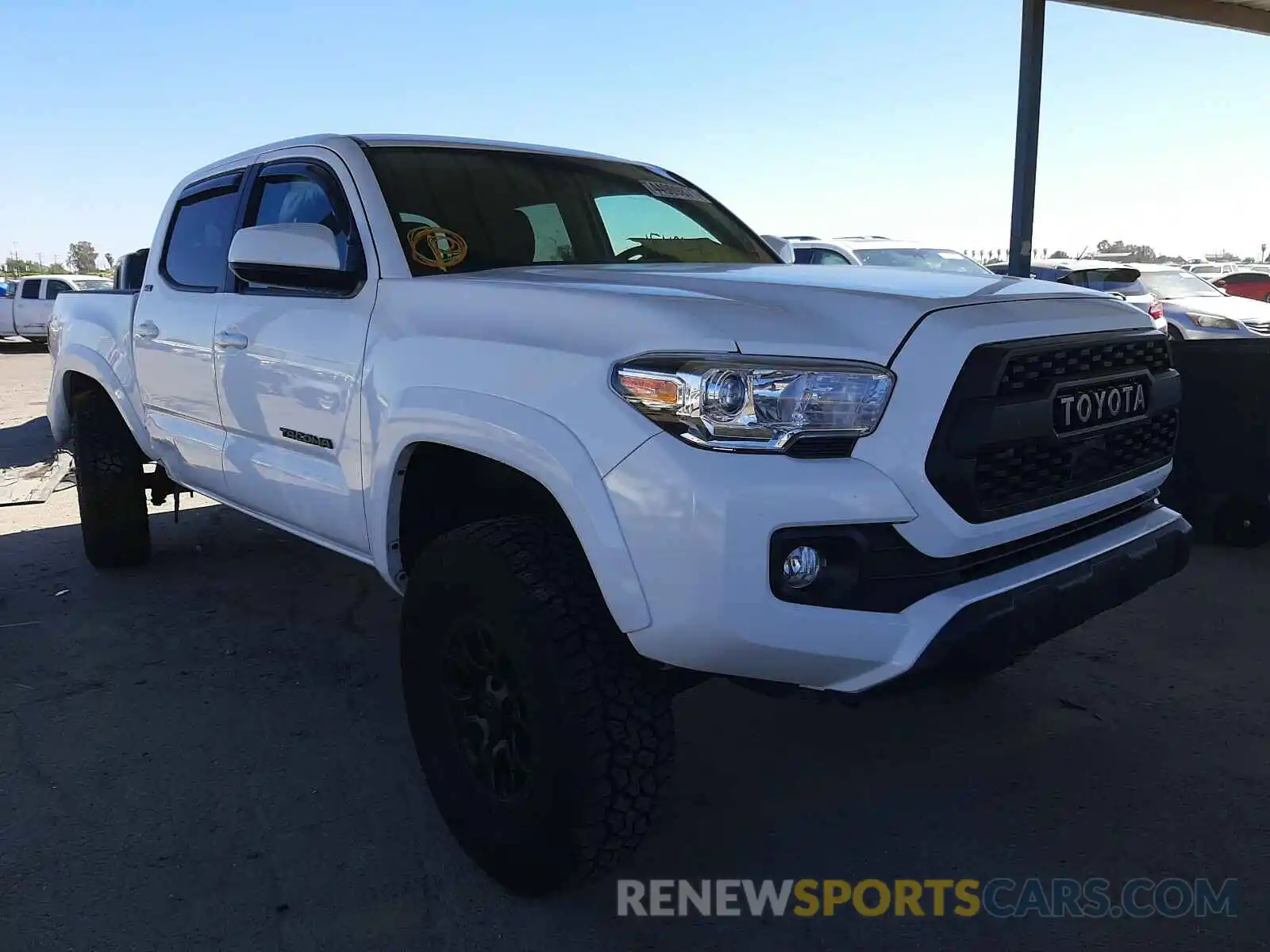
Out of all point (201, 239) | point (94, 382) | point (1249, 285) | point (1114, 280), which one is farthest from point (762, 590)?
point (1249, 285)

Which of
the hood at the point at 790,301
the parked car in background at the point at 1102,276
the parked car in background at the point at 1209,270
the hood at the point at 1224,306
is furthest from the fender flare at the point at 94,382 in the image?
the parked car in background at the point at 1209,270

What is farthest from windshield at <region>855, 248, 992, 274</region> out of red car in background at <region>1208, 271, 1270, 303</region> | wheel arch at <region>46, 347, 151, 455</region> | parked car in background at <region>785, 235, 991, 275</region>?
red car in background at <region>1208, 271, 1270, 303</region>

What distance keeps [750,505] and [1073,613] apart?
82 centimetres

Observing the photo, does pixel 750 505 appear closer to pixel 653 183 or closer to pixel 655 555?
pixel 655 555

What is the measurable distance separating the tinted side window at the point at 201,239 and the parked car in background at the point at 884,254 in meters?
7.25

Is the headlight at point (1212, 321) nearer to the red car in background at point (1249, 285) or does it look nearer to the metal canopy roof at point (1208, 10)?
the metal canopy roof at point (1208, 10)

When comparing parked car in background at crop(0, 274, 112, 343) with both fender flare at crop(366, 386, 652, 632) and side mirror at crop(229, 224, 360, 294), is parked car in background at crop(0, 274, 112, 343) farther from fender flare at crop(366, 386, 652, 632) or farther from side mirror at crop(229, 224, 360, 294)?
fender flare at crop(366, 386, 652, 632)

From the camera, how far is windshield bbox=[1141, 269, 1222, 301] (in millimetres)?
12242

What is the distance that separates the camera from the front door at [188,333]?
376 centimetres

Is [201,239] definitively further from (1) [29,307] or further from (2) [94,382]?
(1) [29,307]

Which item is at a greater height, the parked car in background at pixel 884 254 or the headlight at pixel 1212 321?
the parked car in background at pixel 884 254

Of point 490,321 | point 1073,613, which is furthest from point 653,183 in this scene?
point 1073,613

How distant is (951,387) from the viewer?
2.02 metres

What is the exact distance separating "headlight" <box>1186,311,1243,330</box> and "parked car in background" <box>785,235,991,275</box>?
97.1 inches
